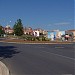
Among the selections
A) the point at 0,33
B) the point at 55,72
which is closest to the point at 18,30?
the point at 0,33

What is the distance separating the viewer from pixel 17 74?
11.9 m

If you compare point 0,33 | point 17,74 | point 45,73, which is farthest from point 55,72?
point 0,33

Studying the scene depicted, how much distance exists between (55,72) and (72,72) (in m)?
0.77

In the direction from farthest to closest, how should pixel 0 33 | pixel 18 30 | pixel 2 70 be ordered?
pixel 0 33 < pixel 18 30 < pixel 2 70

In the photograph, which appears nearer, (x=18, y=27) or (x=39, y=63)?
(x=39, y=63)

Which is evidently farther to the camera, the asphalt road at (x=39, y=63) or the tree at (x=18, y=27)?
the tree at (x=18, y=27)

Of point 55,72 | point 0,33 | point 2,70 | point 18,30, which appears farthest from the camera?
point 0,33

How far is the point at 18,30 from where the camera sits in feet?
353

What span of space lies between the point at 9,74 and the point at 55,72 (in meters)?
2.07

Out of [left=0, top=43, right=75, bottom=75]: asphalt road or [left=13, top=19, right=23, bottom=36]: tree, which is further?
[left=13, top=19, right=23, bottom=36]: tree

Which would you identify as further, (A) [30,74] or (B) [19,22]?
(B) [19,22]

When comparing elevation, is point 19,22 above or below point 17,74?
above

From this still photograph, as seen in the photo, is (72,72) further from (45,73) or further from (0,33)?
(0,33)

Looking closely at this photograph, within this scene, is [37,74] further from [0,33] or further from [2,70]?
[0,33]
